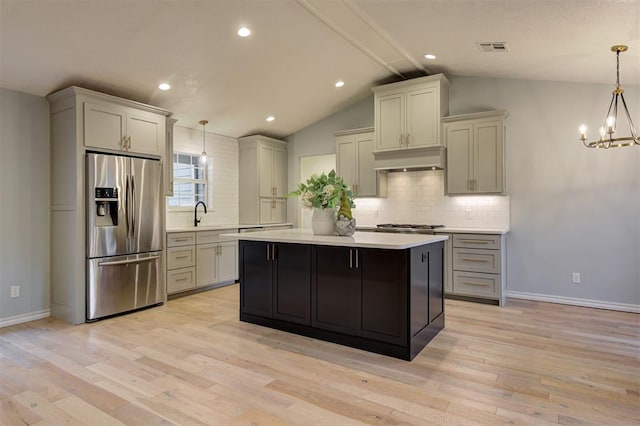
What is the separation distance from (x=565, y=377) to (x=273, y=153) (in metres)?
5.33

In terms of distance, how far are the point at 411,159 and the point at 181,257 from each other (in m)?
3.42

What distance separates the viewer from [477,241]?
460cm

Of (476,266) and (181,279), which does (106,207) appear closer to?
(181,279)

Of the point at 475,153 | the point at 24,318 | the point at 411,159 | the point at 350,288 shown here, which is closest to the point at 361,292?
the point at 350,288

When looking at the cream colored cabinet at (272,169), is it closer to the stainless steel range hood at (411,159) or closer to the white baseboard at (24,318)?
the stainless steel range hood at (411,159)

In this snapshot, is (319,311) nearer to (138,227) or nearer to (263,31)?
(138,227)

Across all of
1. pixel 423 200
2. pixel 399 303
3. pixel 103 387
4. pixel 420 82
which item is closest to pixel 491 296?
pixel 423 200

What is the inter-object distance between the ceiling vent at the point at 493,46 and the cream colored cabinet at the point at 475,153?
94cm

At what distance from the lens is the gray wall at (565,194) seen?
4277 millimetres

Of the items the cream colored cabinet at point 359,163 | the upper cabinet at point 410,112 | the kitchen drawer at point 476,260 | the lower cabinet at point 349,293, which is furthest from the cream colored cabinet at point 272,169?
the kitchen drawer at point 476,260

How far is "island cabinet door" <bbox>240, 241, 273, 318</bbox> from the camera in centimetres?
371

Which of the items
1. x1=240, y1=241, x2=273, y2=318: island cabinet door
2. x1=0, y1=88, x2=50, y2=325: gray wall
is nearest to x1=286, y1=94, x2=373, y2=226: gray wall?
x1=240, y1=241, x2=273, y2=318: island cabinet door

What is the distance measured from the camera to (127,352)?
3.08 metres

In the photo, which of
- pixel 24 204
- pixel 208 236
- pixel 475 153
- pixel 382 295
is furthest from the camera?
pixel 208 236
